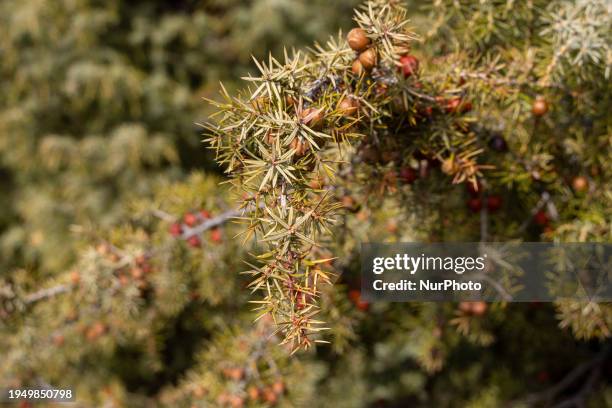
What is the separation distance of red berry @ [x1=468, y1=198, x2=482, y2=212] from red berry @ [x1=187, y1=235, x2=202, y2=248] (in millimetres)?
435

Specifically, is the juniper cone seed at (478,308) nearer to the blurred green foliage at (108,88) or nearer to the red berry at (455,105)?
the red berry at (455,105)

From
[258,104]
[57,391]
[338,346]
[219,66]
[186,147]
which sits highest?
[219,66]

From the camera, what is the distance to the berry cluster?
94cm

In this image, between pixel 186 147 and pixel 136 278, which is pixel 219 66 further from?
pixel 136 278

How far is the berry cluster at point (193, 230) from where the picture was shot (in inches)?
37.0

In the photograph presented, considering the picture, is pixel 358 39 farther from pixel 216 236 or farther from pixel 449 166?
pixel 216 236

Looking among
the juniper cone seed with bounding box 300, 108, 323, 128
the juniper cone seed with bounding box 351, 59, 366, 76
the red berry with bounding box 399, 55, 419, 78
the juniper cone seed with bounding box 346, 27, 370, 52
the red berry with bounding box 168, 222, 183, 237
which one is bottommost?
the juniper cone seed with bounding box 300, 108, 323, 128

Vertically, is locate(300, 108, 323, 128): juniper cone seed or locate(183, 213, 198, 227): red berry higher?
locate(183, 213, 198, 227): red berry

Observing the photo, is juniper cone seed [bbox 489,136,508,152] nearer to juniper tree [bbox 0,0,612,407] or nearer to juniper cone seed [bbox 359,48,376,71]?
juniper tree [bbox 0,0,612,407]

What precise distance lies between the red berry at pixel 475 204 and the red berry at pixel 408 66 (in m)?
0.25

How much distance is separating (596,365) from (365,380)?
1.90ft

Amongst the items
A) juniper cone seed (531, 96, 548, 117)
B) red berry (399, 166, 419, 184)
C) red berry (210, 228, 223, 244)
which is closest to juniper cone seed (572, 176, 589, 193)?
juniper cone seed (531, 96, 548, 117)

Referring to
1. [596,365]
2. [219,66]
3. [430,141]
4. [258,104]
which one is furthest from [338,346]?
[219,66]

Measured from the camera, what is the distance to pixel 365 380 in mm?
1562
